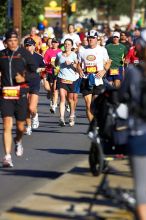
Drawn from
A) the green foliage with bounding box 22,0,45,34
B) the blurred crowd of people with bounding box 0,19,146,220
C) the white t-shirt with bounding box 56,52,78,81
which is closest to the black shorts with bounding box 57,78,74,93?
the blurred crowd of people with bounding box 0,19,146,220

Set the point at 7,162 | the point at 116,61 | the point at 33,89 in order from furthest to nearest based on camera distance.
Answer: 1. the point at 116,61
2. the point at 33,89
3. the point at 7,162

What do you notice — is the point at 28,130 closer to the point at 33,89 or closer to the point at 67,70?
A: the point at 33,89

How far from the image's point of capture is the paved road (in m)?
11.5

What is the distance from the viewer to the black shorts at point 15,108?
1312 cm

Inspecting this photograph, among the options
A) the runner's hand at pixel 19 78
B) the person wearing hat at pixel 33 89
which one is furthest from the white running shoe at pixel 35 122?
the runner's hand at pixel 19 78

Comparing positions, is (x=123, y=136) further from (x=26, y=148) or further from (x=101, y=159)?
(x=26, y=148)

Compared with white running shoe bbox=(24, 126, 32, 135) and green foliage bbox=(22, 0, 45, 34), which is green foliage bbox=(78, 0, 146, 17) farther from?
white running shoe bbox=(24, 126, 32, 135)

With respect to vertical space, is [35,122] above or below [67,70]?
below

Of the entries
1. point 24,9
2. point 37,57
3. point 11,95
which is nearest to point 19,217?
point 11,95

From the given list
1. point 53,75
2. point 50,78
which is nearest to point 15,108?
point 53,75

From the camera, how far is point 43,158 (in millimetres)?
14266

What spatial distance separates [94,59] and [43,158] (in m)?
3.46

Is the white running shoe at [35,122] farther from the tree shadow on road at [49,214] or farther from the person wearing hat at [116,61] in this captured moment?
the tree shadow on road at [49,214]

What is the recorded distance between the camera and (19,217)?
29.2 feet
